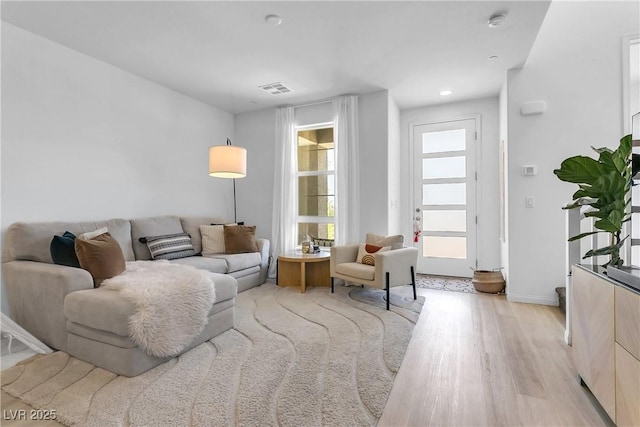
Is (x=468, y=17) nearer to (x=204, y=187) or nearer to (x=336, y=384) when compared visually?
(x=336, y=384)

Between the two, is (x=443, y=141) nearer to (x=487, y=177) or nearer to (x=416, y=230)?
(x=487, y=177)

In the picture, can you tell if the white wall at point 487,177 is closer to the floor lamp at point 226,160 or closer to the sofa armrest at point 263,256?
the sofa armrest at point 263,256

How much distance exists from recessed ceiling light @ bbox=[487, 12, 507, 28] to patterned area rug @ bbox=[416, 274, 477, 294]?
289cm

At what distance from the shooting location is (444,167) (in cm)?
480

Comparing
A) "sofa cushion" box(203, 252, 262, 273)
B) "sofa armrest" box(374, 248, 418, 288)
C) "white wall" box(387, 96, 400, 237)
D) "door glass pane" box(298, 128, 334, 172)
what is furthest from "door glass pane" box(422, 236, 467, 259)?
"sofa cushion" box(203, 252, 262, 273)

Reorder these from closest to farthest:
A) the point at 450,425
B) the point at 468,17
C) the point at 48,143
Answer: the point at 450,425
the point at 468,17
the point at 48,143

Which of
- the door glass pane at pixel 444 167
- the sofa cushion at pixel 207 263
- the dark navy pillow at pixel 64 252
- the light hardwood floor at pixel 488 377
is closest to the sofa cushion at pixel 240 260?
the sofa cushion at pixel 207 263

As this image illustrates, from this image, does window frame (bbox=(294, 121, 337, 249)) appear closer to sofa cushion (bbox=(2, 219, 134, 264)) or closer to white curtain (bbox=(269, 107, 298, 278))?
white curtain (bbox=(269, 107, 298, 278))

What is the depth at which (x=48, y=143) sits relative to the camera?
2904mm

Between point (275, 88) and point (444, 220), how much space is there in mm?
3116

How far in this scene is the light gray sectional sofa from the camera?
1.98 meters

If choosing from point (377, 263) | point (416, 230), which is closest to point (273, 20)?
point (377, 263)

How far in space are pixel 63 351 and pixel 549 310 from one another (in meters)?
4.31

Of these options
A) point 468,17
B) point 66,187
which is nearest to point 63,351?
point 66,187
